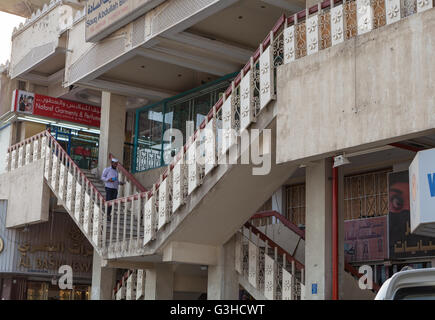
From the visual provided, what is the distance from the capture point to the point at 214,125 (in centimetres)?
1193

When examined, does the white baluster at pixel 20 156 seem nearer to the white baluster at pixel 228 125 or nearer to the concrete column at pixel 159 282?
the concrete column at pixel 159 282

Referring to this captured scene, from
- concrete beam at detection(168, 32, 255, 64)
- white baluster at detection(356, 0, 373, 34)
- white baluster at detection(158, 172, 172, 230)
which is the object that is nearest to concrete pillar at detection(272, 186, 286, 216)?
concrete beam at detection(168, 32, 255, 64)

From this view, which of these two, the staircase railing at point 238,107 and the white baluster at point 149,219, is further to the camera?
the white baluster at point 149,219

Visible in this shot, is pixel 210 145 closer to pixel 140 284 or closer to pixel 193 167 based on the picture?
pixel 193 167

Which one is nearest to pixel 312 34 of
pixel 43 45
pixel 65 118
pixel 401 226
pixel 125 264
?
pixel 401 226

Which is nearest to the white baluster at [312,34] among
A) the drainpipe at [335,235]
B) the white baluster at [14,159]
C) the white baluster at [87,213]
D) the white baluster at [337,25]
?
the white baluster at [337,25]

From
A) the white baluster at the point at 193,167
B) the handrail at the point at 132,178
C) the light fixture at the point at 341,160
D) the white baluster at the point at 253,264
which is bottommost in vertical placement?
the white baluster at the point at 253,264

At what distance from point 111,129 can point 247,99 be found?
26.3 ft

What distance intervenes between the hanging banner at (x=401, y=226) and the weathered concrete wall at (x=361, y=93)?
512cm

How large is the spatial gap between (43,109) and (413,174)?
1572 centimetres

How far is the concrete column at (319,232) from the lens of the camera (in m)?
10.8

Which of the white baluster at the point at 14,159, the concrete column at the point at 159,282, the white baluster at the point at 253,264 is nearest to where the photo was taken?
the white baluster at the point at 253,264
